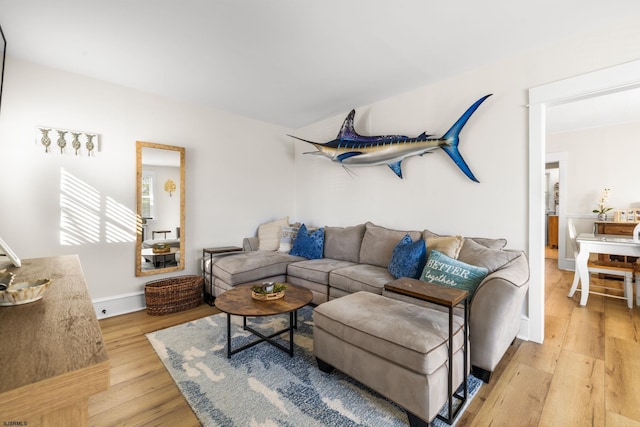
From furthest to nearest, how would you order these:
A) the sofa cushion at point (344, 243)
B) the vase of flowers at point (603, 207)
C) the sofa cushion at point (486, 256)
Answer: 1. the vase of flowers at point (603, 207)
2. the sofa cushion at point (344, 243)
3. the sofa cushion at point (486, 256)

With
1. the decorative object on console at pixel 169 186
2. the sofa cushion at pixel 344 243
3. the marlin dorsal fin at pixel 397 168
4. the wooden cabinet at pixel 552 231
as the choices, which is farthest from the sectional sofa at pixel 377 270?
the wooden cabinet at pixel 552 231

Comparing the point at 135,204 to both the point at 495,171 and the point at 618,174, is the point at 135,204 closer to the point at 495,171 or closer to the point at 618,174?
the point at 495,171

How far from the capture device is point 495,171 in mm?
2602

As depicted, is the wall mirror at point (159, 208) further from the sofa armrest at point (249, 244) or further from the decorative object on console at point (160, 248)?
the sofa armrest at point (249, 244)

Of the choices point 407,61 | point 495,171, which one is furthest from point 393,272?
point 407,61

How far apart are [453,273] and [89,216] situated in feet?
11.5

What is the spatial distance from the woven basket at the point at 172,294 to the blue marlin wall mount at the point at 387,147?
2.38 metres

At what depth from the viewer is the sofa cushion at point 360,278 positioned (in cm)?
254

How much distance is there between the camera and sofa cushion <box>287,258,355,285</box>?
299 cm

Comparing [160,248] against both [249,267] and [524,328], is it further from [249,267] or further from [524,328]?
[524,328]


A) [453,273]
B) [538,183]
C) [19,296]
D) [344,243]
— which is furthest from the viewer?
[344,243]

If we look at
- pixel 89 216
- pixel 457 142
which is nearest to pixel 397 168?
pixel 457 142

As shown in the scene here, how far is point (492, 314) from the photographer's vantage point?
176cm

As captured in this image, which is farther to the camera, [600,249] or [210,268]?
[210,268]
